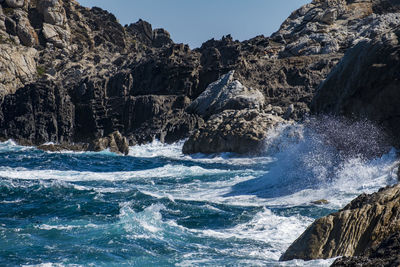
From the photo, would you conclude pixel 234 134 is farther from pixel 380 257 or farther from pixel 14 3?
pixel 14 3

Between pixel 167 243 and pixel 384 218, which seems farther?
pixel 167 243

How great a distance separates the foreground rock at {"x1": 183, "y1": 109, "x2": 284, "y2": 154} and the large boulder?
16.8ft

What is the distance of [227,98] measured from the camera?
47.4m

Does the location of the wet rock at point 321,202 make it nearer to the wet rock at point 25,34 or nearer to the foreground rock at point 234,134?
the foreground rock at point 234,134

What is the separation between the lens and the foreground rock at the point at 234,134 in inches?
1399

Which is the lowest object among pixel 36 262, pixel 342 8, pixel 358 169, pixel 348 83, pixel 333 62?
pixel 36 262

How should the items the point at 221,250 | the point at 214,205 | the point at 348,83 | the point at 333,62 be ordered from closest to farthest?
the point at 221,250
the point at 214,205
the point at 348,83
the point at 333,62

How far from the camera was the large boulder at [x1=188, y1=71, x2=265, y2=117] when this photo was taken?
151 ft

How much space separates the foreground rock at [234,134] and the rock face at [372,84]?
539 inches

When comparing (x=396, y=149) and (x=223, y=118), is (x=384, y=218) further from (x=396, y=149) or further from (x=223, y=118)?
(x=223, y=118)

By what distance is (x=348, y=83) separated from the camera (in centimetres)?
2066

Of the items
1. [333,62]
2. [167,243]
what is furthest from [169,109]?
[167,243]

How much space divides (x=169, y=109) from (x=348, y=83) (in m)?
34.7

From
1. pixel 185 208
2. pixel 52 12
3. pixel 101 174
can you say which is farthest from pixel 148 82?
pixel 185 208
